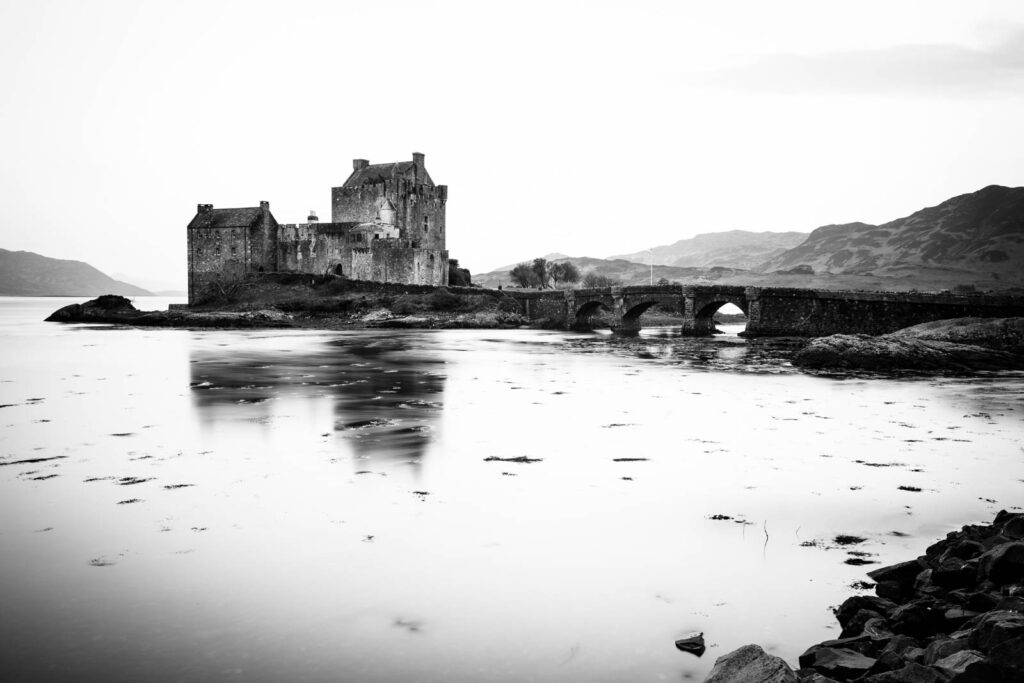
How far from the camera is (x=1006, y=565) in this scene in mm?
4730

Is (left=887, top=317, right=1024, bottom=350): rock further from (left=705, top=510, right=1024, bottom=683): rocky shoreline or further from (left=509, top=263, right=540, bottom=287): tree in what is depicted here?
(left=509, top=263, right=540, bottom=287): tree

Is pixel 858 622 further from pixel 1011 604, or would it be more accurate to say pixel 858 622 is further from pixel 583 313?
pixel 583 313

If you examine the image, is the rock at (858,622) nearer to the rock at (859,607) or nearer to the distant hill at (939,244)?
the rock at (859,607)

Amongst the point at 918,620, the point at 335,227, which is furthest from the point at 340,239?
the point at 918,620

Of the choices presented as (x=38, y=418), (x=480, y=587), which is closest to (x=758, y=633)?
(x=480, y=587)

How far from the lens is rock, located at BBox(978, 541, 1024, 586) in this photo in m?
4.69

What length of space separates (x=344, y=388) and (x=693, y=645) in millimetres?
13854

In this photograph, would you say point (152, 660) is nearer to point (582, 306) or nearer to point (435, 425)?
point (435, 425)

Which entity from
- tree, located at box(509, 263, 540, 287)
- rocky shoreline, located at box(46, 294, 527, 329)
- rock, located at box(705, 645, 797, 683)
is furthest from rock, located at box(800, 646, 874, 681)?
tree, located at box(509, 263, 540, 287)

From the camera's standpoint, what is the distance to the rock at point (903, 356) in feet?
75.1

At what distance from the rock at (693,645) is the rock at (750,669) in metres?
0.35

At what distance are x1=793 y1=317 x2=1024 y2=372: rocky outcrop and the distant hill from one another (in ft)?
252

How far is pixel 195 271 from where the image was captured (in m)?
54.9

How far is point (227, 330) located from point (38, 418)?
109 feet
